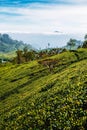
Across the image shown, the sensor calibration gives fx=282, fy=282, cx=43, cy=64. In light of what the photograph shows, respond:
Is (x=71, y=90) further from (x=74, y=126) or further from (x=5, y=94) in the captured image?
(x=5, y=94)

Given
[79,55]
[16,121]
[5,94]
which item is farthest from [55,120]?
[79,55]

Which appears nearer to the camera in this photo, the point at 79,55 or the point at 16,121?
the point at 16,121

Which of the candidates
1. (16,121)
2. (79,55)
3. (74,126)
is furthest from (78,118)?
(79,55)

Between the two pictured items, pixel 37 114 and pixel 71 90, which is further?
pixel 71 90

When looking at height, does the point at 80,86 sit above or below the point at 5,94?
above

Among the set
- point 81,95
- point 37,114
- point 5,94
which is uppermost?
point 81,95

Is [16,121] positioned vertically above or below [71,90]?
below

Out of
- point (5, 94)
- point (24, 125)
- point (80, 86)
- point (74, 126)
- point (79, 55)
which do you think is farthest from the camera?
point (79, 55)

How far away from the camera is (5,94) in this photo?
299 feet

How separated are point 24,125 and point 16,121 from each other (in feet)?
15.6

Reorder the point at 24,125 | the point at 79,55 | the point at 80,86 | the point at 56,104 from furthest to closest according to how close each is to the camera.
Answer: the point at 79,55
the point at 80,86
the point at 56,104
the point at 24,125

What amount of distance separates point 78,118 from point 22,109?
68.8 feet

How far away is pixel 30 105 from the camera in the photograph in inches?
2264

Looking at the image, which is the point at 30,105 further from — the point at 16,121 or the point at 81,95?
the point at 81,95
